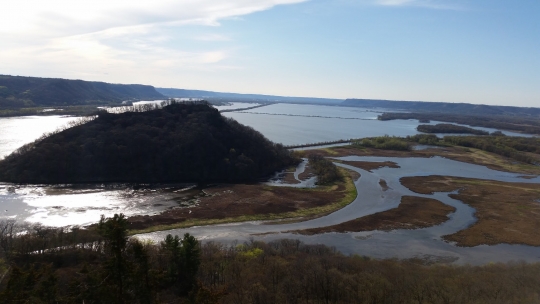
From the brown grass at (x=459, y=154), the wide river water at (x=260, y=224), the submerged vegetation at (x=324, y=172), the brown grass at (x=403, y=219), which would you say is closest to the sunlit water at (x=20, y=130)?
the wide river water at (x=260, y=224)

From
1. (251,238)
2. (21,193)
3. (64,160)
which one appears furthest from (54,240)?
(64,160)

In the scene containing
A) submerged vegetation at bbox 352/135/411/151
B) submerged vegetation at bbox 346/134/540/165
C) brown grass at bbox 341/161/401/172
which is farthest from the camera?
submerged vegetation at bbox 352/135/411/151

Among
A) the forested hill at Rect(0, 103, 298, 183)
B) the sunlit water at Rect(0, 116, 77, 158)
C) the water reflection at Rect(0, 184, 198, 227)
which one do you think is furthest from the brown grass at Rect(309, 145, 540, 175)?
the sunlit water at Rect(0, 116, 77, 158)

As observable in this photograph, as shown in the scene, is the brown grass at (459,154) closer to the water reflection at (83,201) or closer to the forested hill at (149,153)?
the forested hill at (149,153)

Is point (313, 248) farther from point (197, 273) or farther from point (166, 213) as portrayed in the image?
point (166, 213)

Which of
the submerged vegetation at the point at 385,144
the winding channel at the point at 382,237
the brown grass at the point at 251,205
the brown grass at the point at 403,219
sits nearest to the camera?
the winding channel at the point at 382,237

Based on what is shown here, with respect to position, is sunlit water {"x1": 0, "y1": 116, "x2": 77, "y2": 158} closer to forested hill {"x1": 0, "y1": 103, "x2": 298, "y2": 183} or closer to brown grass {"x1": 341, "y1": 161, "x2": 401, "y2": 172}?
forested hill {"x1": 0, "y1": 103, "x2": 298, "y2": 183}

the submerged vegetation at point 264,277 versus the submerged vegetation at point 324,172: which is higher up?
the submerged vegetation at point 264,277

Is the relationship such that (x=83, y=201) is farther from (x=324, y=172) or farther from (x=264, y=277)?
(x=324, y=172)
